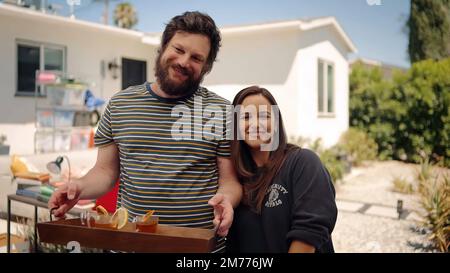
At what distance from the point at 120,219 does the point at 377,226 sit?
3.33 meters

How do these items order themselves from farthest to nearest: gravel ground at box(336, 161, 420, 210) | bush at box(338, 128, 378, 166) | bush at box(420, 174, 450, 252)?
bush at box(338, 128, 378, 166) < gravel ground at box(336, 161, 420, 210) < bush at box(420, 174, 450, 252)

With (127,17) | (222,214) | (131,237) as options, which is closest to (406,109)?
(127,17)

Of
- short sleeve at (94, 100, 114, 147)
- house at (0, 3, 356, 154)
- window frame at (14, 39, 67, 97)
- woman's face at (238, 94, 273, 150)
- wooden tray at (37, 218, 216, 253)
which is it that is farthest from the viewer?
window frame at (14, 39, 67, 97)

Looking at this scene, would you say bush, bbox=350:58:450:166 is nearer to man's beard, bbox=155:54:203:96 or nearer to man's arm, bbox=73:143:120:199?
man's beard, bbox=155:54:203:96

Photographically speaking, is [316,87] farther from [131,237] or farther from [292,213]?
[131,237]

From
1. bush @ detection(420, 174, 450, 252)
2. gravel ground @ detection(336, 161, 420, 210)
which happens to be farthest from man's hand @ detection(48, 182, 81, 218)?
gravel ground @ detection(336, 161, 420, 210)

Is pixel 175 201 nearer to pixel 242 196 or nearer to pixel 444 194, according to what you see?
pixel 242 196

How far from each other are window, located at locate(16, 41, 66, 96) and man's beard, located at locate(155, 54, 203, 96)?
18.3ft

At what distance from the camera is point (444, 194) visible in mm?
3418

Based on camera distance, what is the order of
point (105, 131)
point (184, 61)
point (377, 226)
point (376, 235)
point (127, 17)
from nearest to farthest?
point (184, 61)
point (105, 131)
point (376, 235)
point (377, 226)
point (127, 17)

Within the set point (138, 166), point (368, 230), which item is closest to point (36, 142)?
point (368, 230)

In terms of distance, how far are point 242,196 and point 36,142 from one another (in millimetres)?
5389

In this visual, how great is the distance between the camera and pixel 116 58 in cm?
664

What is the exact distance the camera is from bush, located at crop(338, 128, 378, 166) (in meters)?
7.54
